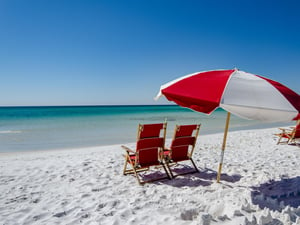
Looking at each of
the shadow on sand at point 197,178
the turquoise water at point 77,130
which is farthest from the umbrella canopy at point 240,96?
the shadow on sand at point 197,178

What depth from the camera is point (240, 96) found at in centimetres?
221

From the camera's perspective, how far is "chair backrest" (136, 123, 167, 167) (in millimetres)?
3633

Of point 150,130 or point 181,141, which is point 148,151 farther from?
point 181,141

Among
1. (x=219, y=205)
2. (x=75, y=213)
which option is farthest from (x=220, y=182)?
(x=75, y=213)

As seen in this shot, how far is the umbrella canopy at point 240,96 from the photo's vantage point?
6.96 ft

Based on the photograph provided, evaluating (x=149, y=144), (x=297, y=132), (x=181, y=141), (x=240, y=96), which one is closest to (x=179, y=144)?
(x=181, y=141)

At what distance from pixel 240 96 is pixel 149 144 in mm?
2010

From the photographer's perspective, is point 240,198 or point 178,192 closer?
point 240,198

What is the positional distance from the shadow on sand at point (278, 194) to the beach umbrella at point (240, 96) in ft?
4.08

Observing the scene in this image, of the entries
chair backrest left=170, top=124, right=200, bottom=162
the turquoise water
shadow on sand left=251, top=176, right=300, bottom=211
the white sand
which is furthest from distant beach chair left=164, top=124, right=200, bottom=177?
shadow on sand left=251, top=176, right=300, bottom=211

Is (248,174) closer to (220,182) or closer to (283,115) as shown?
(220,182)

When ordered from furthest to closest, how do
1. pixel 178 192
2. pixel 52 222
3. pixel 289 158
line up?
pixel 289 158
pixel 178 192
pixel 52 222

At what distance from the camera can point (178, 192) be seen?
3.27 m

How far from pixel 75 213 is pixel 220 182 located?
8.39 ft
